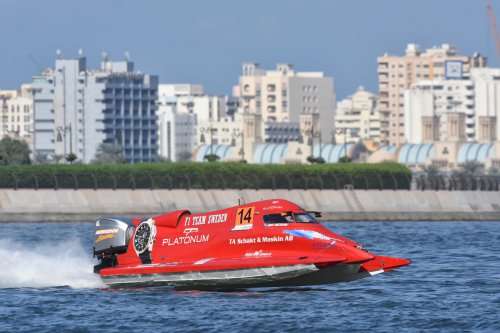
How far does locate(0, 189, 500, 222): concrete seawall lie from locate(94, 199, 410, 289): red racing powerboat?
76.4 m

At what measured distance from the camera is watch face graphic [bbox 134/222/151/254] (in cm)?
5409

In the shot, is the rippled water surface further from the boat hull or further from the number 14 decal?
the number 14 decal

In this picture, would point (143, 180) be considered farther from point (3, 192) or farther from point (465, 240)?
point (465, 240)

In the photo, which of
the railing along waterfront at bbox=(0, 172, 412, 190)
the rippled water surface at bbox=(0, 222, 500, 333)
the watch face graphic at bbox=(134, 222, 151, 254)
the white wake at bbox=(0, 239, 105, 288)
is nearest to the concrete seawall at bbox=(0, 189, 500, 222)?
the railing along waterfront at bbox=(0, 172, 412, 190)

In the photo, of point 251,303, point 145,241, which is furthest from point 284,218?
point 145,241

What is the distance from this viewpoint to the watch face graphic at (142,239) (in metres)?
54.1

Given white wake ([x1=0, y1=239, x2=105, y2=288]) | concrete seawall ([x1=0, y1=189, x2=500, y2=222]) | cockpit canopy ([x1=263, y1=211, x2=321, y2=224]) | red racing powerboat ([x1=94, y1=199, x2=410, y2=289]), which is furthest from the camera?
concrete seawall ([x1=0, y1=189, x2=500, y2=222])

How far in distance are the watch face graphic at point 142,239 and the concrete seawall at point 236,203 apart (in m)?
75.9

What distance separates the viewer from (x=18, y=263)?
58.3m

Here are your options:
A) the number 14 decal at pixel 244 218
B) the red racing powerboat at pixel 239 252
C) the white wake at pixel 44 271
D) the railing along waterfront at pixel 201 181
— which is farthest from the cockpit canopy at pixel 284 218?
the railing along waterfront at pixel 201 181

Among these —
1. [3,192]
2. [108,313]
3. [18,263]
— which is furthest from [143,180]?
[108,313]

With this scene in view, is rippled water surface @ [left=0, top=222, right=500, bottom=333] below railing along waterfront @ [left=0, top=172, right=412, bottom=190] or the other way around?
below

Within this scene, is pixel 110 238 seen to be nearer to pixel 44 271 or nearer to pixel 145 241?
pixel 145 241

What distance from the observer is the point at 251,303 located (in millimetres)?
49688
